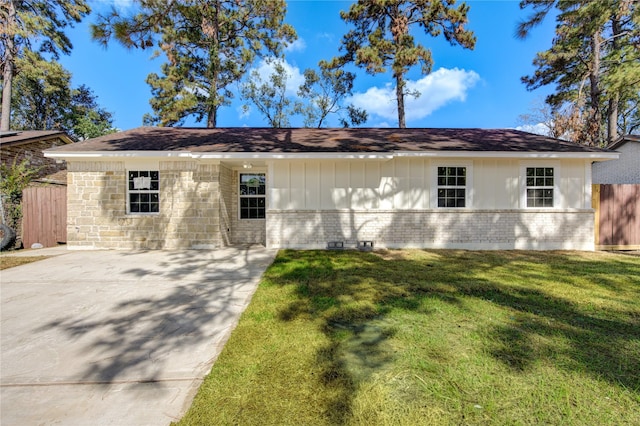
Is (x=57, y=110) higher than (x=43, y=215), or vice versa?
(x=57, y=110)

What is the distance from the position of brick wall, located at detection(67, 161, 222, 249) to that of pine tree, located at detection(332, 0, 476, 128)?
11.7m

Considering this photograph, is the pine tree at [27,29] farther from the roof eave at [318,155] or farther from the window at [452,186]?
the window at [452,186]

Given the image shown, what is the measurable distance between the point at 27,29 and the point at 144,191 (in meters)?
17.8

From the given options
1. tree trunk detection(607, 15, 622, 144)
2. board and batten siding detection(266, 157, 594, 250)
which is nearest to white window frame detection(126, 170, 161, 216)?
board and batten siding detection(266, 157, 594, 250)

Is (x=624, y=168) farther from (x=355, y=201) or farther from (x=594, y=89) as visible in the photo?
(x=355, y=201)

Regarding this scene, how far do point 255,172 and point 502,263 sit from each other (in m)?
7.96

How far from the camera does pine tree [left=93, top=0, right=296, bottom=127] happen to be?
16.8 metres

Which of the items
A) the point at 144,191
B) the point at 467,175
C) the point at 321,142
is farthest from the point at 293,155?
the point at 467,175

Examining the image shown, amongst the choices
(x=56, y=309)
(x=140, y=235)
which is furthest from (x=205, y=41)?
(x=56, y=309)

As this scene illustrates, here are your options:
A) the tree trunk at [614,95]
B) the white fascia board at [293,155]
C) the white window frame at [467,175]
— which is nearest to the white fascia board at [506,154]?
the white window frame at [467,175]

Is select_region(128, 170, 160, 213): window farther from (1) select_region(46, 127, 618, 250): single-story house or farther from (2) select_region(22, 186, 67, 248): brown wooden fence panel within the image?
(2) select_region(22, 186, 67, 248): brown wooden fence panel

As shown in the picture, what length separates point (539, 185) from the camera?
898 centimetres

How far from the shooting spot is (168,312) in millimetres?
3961

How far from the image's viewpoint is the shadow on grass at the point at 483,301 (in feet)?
8.67
